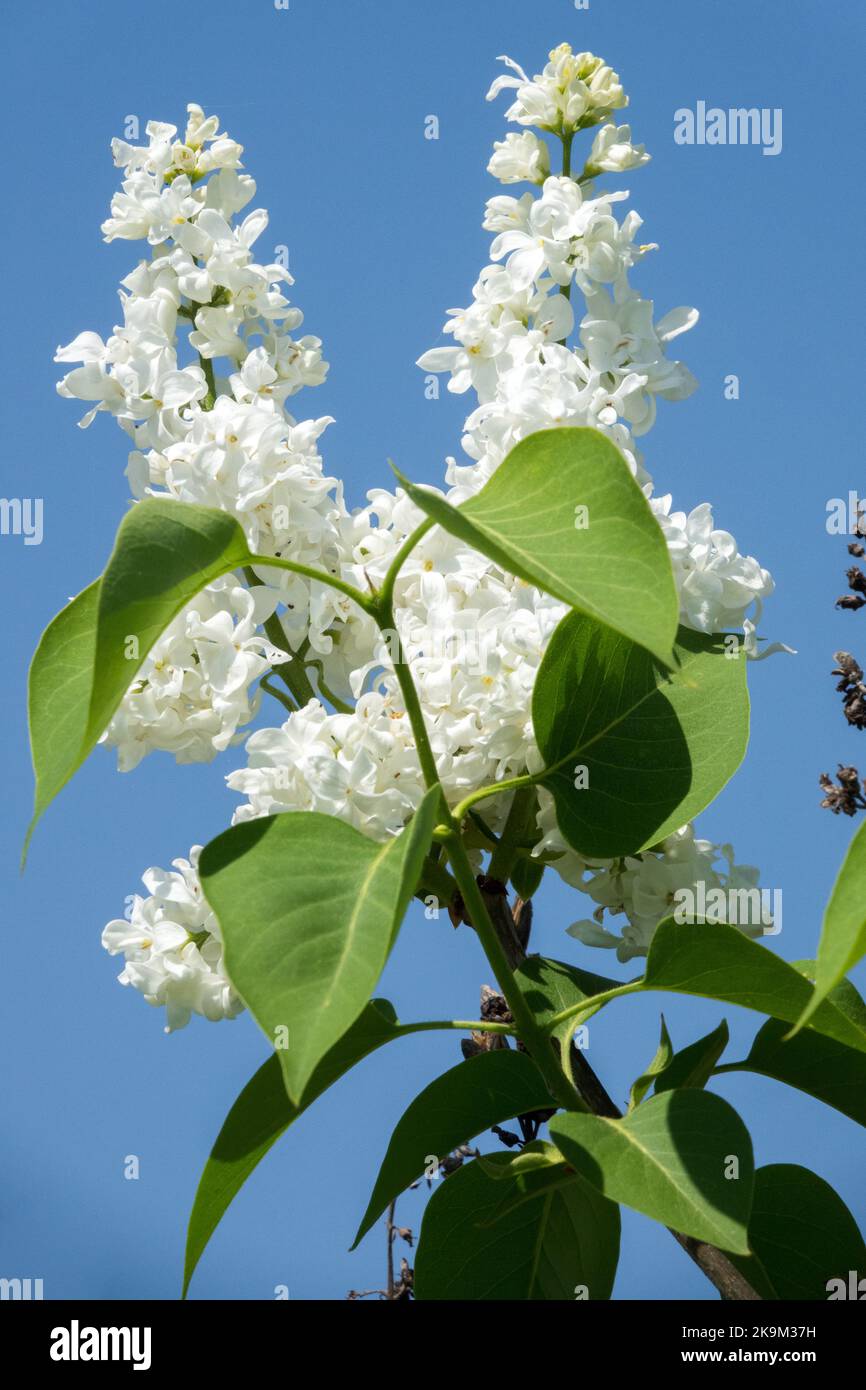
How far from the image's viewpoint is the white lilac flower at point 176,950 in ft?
2.67

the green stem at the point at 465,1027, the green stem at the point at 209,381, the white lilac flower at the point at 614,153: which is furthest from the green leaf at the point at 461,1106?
the white lilac flower at the point at 614,153

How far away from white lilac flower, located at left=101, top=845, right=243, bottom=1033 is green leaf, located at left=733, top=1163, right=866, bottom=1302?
0.30 metres

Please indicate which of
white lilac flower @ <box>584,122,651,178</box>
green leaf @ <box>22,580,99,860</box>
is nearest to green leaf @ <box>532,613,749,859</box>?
green leaf @ <box>22,580,99,860</box>

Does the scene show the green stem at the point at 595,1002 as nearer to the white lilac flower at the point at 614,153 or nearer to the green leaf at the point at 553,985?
the green leaf at the point at 553,985

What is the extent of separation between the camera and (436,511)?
0.60 metres

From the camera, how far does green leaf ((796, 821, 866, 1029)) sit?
1.61 ft

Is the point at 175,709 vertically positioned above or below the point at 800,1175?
above

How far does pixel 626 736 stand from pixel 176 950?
0.27m

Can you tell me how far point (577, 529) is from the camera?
0.62 metres

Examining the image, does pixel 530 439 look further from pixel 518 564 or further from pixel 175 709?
pixel 175 709

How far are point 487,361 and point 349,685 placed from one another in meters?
Answer: 0.21

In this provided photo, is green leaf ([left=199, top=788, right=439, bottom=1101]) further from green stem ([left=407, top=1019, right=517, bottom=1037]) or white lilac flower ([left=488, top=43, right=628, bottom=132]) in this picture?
white lilac flower ([left=488, top=43, right=628, bottom=132])

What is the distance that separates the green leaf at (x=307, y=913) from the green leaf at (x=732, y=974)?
140 mm

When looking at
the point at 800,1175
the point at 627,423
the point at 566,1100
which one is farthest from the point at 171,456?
the point at 800,1175
